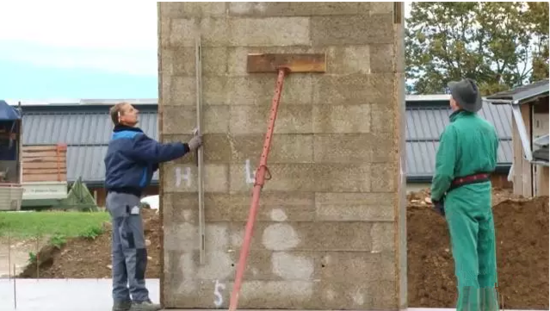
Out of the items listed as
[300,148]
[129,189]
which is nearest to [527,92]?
[300,148]

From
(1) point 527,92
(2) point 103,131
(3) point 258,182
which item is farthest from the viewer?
(2) point 103,131

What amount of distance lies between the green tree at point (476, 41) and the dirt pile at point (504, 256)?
933 inches

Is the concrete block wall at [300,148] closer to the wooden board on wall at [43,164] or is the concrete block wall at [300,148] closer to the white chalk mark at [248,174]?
the white chalk mark at [248,174]

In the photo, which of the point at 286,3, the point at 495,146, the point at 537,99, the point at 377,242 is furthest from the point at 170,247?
the point at 537,99

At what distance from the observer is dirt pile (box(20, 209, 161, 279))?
1415cm

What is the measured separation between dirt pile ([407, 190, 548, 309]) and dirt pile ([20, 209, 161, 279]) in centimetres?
363

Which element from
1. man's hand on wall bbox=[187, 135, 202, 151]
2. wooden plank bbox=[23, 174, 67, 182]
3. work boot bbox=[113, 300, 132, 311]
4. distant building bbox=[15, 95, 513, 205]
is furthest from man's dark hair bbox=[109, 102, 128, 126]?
distant building bbox=[15, 95, 513, 205]

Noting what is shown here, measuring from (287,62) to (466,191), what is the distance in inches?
72.5

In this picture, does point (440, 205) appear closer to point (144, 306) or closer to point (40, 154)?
point (144, 306)

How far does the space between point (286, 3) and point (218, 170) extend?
4.68 feet

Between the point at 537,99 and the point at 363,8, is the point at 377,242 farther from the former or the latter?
the point at 537,99

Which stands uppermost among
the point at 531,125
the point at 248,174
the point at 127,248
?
the point at 531,125

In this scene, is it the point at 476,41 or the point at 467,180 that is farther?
the point at 476,41

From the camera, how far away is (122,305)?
26.3 feet
